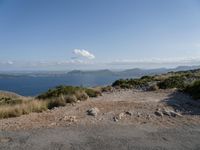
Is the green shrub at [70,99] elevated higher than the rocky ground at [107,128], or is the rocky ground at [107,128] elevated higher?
the green shrub at [70,99]

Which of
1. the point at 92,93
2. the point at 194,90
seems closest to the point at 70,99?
the point at 92,93

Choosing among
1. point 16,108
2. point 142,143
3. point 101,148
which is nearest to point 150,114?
Result: point 142,143

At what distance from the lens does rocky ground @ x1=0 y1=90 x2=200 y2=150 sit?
746 cm

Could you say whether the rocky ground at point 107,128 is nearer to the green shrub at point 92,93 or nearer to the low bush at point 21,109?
the low bush at point 21,109

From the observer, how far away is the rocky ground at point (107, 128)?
294 inches

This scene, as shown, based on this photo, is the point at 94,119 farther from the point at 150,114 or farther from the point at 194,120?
the point at 194,120

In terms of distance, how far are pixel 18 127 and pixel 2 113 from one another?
2.35 metres

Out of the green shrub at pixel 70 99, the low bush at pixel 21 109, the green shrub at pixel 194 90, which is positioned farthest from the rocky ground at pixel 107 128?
the green shrub at pixel 194 90

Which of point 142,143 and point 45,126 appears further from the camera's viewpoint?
point 45,126

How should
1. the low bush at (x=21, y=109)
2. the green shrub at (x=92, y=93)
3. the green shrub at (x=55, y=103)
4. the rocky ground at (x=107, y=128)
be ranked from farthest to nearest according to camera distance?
the green shrub at (x=92, y=93), the green shrub at (x=55, y=103), the low bush at (x=21, y=109), the rocky ground at (x=107, y=128)

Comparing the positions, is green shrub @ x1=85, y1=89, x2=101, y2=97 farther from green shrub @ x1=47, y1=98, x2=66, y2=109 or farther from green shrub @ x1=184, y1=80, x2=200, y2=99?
green shrub @ x1=184, y1=80, x2=200, y2=99

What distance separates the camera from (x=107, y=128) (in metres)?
9.12

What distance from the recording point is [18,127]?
9461mm

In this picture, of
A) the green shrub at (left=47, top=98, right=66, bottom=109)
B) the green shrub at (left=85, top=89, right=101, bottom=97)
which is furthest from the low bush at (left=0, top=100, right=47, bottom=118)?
the green shrub at (left=85, top=89, right=101, bottom=97)
